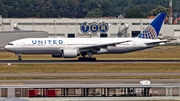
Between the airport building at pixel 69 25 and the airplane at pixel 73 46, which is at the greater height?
the airport building at pixel 69 25

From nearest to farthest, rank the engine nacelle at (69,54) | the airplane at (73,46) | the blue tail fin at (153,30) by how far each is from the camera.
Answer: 1. the engine nacelle at (69,54)
2. the airplane at (73,46)
3. the blue tail fin at (153,30)

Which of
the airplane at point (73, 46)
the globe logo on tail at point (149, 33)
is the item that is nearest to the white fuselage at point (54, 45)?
the airplane at point (73, 46)

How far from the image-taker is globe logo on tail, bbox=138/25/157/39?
78.1 metres

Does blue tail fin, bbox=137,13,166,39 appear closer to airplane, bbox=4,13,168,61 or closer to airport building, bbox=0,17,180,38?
airplane, bbox=4,13,168,61

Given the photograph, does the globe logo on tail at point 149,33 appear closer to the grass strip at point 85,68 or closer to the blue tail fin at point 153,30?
the blue tail fin at point 153,30

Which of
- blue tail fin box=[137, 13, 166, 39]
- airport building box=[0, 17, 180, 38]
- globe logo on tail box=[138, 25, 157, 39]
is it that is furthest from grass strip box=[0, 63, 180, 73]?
airport building box=[0, 17, 180, 38]

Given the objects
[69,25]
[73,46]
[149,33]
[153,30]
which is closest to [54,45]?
[73,46]

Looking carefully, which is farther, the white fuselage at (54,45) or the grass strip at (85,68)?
the white fuselage at (54,45)

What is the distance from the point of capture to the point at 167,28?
142625 millimetres

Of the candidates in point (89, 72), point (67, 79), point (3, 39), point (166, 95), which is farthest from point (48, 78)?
point (3, 39)

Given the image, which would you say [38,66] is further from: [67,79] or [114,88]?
[114,88]

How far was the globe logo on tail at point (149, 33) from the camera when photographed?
78.1 m

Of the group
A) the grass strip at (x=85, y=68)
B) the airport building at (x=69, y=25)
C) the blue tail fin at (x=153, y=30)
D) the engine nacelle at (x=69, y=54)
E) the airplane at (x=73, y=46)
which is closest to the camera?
the grass strip at (x=85, y=68)

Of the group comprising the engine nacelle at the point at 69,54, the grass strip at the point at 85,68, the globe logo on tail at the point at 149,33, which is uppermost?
the globe logo on tail at the point at 149,33
